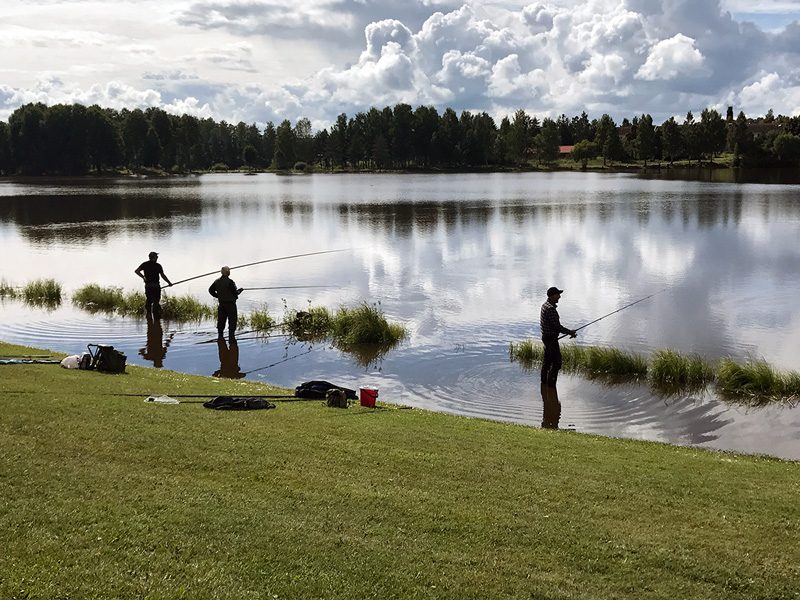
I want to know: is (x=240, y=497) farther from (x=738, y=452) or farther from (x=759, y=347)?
(x=759, y=347)

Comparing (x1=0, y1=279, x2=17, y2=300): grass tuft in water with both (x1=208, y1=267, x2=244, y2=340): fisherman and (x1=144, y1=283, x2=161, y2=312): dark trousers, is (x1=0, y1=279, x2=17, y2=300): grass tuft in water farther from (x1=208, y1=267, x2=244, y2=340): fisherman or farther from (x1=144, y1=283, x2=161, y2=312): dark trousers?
(x1=208, y1=267, x2=244, y2=340): fisherman

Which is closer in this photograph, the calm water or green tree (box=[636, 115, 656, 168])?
the calm water

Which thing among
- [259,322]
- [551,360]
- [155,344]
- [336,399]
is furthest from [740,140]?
[336,399]

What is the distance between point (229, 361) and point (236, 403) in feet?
27.3

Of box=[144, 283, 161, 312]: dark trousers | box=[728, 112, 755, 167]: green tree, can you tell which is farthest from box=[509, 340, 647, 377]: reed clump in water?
box=[728, 112, 755, 167]: green tree

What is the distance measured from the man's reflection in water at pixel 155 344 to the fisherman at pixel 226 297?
6.12ft

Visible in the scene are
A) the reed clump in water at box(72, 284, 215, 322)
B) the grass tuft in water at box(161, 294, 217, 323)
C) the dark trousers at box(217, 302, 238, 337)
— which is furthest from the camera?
the reed clump in water at box(72, 284, 215, 322)

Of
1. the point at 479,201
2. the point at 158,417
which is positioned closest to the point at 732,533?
the point at 158,417

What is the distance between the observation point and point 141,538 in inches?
290

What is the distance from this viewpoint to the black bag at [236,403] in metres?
12.9

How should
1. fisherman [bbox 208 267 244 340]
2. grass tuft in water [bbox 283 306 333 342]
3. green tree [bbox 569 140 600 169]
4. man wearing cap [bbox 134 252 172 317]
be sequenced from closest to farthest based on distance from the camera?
1. fisherman [bbox 208 267 244 340]
2. grass tuft in water [bbox 283 306 333 342]
3. man wearing cap [bbox 134 252 172 317]
4. green tree [bbox 569 140 600 169]

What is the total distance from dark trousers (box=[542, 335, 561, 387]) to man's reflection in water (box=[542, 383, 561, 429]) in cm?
17

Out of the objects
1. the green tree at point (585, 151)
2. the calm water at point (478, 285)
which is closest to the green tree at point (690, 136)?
the green tree at point (585, 151)

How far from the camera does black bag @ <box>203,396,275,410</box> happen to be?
12920 mm
